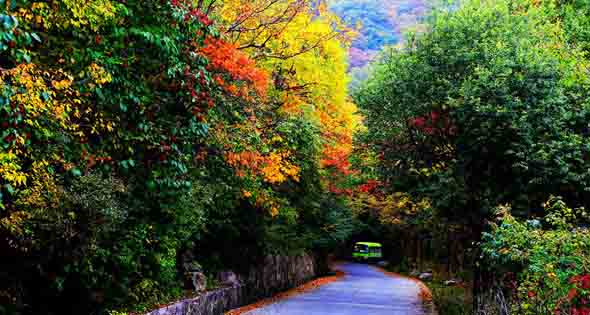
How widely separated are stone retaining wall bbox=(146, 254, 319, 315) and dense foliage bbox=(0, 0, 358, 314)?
0.65 meters

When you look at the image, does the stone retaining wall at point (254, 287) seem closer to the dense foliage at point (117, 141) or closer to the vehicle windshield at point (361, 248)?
the dense foliage at point (117, 141)

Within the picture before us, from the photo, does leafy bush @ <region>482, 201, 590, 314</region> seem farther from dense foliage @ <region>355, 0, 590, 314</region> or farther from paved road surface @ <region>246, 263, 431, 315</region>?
paved road surface @ <region>246, 263, 431, 315</region>

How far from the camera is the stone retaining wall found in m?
12.5

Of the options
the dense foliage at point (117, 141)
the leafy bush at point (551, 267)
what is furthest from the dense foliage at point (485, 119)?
the dense foliage at point (117, 141)

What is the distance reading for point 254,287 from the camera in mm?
19484

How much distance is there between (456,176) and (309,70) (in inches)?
289

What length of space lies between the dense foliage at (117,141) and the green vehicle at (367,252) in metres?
47.7

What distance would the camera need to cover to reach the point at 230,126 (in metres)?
13.0

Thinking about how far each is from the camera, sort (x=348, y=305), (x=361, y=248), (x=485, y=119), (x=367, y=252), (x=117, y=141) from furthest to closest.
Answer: (x=361, y=248) < (x=367, y=252) < (x=348, y=305) < (x=485, y=119) < (x=117, y=141)

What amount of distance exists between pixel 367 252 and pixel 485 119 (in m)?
50.1

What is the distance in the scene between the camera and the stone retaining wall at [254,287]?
1252 cm

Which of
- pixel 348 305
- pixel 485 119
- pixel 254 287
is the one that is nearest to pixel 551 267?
pixel 485 119

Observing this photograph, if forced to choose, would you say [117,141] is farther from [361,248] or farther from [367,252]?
[361,248]

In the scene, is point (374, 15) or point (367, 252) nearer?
point (367, 252)
